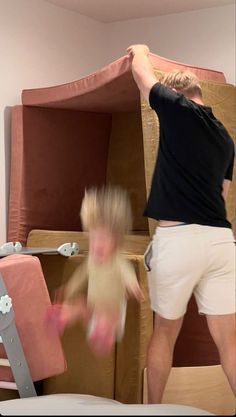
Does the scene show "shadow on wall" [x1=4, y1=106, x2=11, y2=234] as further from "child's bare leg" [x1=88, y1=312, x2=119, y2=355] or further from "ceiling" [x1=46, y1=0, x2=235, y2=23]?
"child's bare leg" [x1=88, y1=312, x2=119, y2=355]

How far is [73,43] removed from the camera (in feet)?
12.4

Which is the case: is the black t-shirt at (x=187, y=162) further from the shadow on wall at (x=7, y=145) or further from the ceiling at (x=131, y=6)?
the ceiling at (x=131, y=6)

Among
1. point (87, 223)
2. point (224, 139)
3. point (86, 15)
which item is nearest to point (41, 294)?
point (87, 223)

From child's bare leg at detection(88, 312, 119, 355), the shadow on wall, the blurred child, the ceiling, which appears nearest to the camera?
child's bare leg at detection(88, 312, 119, 355)

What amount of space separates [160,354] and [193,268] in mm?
354

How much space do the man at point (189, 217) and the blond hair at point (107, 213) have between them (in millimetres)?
94

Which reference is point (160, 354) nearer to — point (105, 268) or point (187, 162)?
point (105, 268)

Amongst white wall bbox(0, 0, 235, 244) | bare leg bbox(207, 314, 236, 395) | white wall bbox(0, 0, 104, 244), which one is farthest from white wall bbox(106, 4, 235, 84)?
bare leg bbox(207, 314, 236, 395)

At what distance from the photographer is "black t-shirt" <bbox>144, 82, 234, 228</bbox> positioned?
219cm

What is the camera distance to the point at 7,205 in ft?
11.0

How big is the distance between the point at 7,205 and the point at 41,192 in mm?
216

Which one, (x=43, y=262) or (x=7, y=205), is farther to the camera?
(x=7, y=205)

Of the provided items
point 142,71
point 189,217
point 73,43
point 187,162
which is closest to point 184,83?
point 142,71

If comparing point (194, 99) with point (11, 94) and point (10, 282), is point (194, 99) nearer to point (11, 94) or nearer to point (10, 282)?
point (10, 282)
